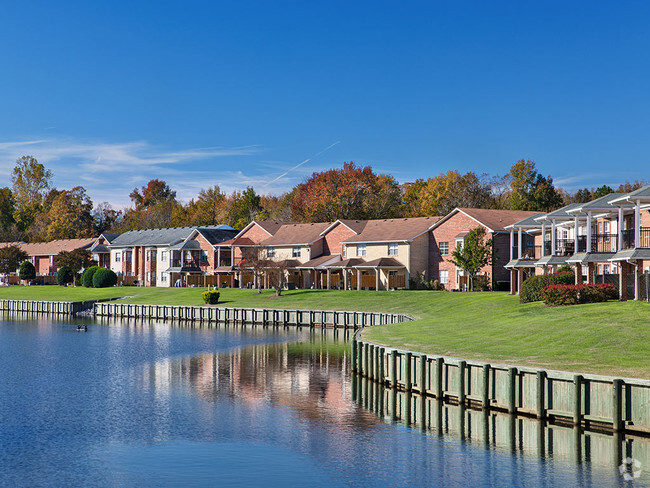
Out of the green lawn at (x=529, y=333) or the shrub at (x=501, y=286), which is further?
the shrub at (x=501, y=286)

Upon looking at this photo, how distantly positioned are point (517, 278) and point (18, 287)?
85699 millimetres

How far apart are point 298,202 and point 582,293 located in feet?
312

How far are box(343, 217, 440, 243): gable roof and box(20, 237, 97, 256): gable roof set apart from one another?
64.1 meters

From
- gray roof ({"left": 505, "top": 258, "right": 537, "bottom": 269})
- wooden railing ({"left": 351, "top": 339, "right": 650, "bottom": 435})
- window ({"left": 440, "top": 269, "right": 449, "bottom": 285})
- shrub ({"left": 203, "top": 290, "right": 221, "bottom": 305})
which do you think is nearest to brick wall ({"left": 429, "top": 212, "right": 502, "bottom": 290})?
window ({"left": 440, "top": 269, "right": 449, "bottom": 285})

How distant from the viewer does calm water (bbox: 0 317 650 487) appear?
68.6ft

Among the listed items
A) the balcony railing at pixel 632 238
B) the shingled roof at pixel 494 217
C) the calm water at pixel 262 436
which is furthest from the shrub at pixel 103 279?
the balcony railing at pixel 632 238

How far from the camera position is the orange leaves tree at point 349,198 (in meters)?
127

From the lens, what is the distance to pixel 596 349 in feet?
103

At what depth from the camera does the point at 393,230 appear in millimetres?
90062

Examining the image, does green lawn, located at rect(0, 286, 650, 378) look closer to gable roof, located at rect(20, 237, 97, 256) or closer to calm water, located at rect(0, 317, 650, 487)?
calm water, located at rect(0, 317, 650, 487)

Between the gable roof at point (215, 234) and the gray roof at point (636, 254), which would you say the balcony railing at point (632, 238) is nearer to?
the gray roof at point (636, 254)

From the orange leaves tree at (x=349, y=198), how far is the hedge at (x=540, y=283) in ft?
237

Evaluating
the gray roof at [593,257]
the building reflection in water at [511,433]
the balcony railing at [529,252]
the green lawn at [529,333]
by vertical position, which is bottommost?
the building reflection in water at [511,433]

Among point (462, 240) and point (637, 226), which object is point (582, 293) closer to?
point (637, 226)
